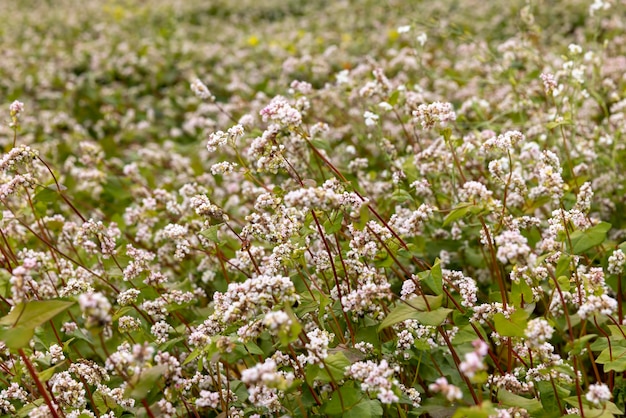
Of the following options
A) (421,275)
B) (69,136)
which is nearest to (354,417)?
(421,275)

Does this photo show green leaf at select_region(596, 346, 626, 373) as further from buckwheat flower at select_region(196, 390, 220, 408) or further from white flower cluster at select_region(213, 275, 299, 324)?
buckwheat flower at select_region(196, 390, 220, 408)

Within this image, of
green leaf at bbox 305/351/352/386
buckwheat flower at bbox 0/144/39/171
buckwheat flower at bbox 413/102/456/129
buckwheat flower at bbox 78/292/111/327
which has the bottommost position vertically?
green leaf at bbox 305/351/352/386

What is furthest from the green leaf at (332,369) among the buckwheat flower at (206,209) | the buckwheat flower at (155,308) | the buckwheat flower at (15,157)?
the buckwheat flower at (15,157)

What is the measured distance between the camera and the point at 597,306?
83.0 inches

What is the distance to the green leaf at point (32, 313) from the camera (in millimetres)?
2182

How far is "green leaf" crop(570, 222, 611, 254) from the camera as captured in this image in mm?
2586

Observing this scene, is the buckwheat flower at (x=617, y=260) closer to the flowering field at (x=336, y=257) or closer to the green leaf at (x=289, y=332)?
the flowering field at (x=336, y=257)

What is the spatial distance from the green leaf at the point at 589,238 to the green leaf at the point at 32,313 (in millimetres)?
1969

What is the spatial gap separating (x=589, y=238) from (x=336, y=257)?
3.44 feet

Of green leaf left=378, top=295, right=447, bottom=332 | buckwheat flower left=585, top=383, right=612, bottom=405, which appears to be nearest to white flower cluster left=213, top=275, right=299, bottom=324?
green leaf left=378, top=295, right=447, bottom=332

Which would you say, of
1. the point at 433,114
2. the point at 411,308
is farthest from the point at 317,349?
the point at 433,114

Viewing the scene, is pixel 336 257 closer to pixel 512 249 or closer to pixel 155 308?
pixel 155 308

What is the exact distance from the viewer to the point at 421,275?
2.50 m

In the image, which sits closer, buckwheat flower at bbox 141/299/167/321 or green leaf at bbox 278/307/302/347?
green leaf at bbox 278/307/302/347
